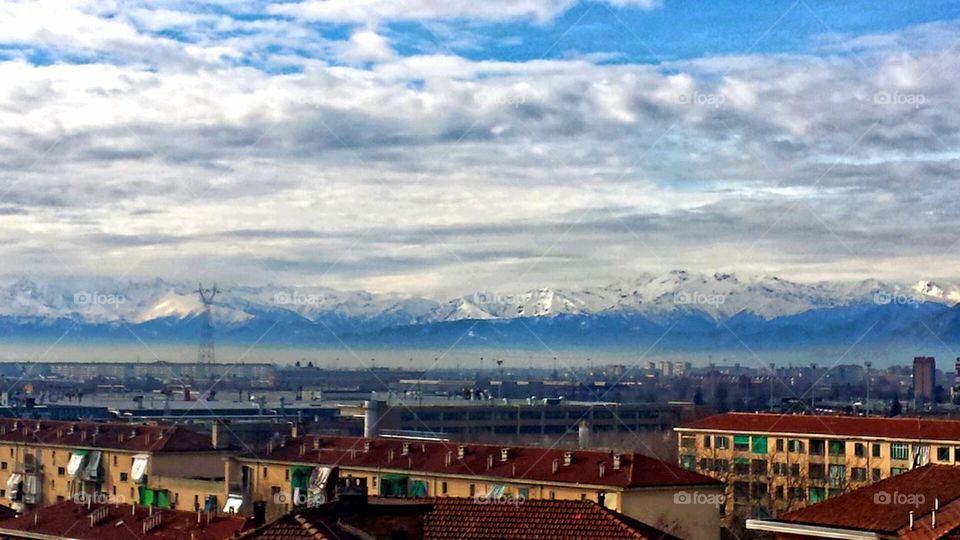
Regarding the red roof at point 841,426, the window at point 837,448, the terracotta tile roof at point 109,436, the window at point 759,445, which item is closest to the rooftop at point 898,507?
the red roof at point 841,426

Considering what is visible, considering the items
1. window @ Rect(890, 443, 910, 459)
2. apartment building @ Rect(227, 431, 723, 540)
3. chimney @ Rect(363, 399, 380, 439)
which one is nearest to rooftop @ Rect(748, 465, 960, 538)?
apartment building @ Rect(227, 431, 723, 540)

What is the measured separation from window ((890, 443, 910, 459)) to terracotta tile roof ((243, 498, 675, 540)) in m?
35.9

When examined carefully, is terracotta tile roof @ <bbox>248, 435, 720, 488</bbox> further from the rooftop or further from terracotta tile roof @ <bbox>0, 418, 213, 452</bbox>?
the rooftop

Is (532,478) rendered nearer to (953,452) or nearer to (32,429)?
(953,452)

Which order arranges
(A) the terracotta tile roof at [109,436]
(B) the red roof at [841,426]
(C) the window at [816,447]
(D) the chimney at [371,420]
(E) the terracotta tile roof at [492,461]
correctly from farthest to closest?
1. (D) the chimney at [371,420]
2. (C) the window at [816,447]
3. (A) the terracotta tile roof at [109,436]
4. (B) the red roof at [841,426]
5. (E) the terracotta tile roof at [492,461]

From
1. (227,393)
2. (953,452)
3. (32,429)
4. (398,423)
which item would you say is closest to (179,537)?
(953,452)

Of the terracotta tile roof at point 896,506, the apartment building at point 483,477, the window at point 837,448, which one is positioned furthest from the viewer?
the window at point 837,448

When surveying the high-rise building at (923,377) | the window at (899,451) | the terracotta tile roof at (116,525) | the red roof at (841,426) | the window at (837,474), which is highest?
the high-rise building at (923,377)

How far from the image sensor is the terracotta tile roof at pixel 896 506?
22531 millimetres

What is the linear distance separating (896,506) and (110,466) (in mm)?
41178

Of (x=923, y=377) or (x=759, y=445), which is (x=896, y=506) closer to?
(x=759, y=445)

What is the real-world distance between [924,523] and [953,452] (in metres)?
32.9

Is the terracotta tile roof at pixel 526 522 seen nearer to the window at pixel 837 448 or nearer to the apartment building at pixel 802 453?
the apartment building at pixel 802 453

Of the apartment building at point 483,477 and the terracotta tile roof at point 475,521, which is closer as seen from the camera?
the terracotta tile roof at point 475,521
